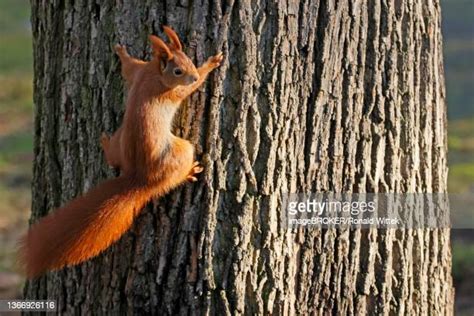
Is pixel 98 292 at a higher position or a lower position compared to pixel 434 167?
lower

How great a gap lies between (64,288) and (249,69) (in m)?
1.00

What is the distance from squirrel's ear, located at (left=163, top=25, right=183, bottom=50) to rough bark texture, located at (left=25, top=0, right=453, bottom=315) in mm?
65

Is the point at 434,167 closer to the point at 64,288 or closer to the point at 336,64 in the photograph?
the point at 336,64

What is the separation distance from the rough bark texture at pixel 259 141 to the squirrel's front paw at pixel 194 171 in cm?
3

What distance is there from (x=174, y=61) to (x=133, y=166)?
13.7 inches

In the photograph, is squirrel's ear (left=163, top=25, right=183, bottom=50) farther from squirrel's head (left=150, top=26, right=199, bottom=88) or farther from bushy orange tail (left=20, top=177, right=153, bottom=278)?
bushy orange tail (left=20, top=177, right=153, bottom=278)

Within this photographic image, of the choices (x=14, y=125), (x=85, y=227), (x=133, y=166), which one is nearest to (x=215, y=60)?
(x=133, y=166)

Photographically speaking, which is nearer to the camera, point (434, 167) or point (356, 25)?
point (356, 25)

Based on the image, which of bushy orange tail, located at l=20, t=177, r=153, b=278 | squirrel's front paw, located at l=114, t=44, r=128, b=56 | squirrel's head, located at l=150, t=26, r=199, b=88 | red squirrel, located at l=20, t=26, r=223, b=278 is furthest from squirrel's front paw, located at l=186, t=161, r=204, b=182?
squirrel's front paw, located at l=114, t=44, r=128, b=56

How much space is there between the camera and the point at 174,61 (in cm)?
276

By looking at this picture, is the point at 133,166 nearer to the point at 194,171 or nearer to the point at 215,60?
the point at 194,171

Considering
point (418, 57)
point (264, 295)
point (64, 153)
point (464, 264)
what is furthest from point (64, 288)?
point (464, 264)

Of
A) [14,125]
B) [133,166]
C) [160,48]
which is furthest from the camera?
[14,125]

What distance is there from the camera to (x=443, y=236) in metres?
3.33
